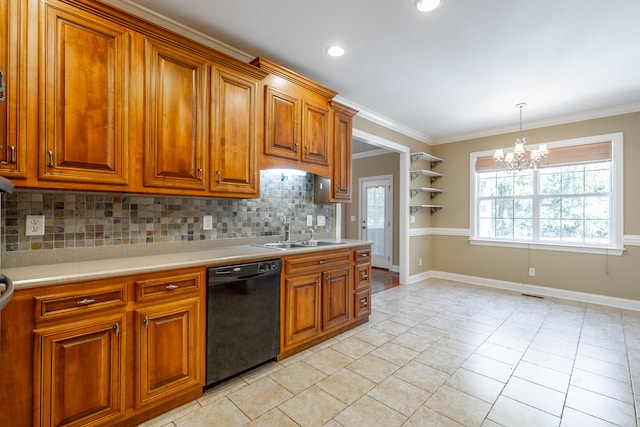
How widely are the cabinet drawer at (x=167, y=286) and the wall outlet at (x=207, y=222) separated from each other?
2.34 feet

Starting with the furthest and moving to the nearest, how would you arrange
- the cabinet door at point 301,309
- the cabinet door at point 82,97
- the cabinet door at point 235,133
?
the cabinet door at point 301,309 → the cabinet door at point 235,133 → the cabinet door at point 82,97

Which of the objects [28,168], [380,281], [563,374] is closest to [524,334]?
[563,374]

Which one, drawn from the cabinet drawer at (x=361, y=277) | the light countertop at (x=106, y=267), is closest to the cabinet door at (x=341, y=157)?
the cabinet drawer at (x=361, y=277)

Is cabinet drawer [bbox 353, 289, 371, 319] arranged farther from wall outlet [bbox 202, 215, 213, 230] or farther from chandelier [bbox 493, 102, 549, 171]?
chandelier [bbox 493, 102, 549, 171]

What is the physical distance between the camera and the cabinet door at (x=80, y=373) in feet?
4.68

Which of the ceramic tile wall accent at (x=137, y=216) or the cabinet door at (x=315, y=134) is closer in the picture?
the ceramic tile wall accent at (x=137, y=216)

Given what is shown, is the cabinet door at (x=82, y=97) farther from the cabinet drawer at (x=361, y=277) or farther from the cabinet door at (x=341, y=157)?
the cabinet drawer at (x=361, y=277)

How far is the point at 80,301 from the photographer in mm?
1510

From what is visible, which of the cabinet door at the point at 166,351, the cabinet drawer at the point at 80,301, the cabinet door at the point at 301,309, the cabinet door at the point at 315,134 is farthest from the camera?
the cabinet door at the point at 315,134

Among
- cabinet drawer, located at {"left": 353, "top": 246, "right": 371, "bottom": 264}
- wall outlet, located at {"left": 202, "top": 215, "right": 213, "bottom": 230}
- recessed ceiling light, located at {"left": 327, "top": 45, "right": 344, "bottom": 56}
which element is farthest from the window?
wall outlet, located at {"left": 202, "top": 215, "right": 213, "bottom": 230}

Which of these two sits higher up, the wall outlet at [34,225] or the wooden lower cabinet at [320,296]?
the wall outlet at [34,225]

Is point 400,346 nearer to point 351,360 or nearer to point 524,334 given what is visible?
point 351,360

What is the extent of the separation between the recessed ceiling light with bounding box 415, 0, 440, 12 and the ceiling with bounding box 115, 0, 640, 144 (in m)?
0.06

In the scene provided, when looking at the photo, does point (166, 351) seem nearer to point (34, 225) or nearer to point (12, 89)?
point (34, 225)
